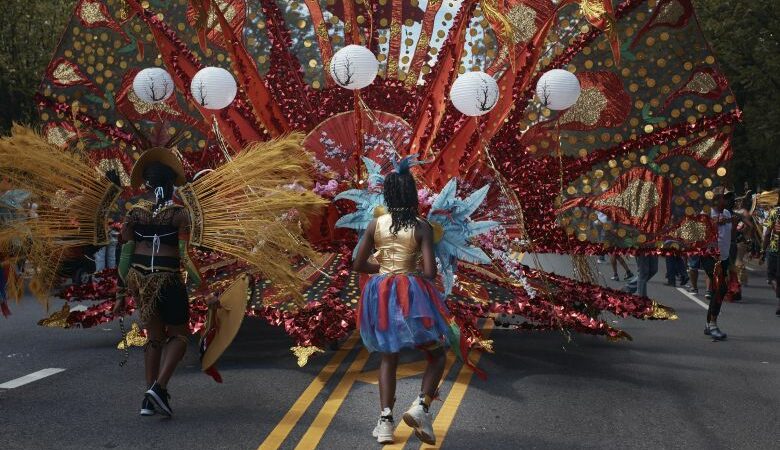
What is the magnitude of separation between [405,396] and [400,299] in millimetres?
1606

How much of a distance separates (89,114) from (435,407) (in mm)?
5918

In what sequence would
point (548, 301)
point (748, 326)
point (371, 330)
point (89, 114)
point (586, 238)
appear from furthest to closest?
1. point (748, 326)
2. point (89, 114)
3. point (586, 238)
4. point (548, 301)
5. point (371, 330)

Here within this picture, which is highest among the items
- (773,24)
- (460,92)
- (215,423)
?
(773,24)

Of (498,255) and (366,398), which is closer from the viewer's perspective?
(366,398)

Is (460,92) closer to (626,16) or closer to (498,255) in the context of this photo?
(498,255)

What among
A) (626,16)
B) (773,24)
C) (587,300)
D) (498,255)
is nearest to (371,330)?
(498,255)

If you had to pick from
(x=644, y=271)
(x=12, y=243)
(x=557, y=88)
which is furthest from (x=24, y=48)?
(x=557, y=88)

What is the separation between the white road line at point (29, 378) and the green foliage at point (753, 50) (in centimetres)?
1835

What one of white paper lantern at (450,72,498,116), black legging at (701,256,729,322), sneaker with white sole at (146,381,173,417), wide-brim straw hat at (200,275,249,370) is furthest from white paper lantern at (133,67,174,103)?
black legging at (701,256,729,322)

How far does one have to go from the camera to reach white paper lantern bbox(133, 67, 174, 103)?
9.55 meters

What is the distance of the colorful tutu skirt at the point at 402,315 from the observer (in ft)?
19.1

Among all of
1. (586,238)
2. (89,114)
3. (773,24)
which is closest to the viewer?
(586,238)

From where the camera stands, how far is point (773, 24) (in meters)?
21.7

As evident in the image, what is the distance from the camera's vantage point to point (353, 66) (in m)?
8.34
